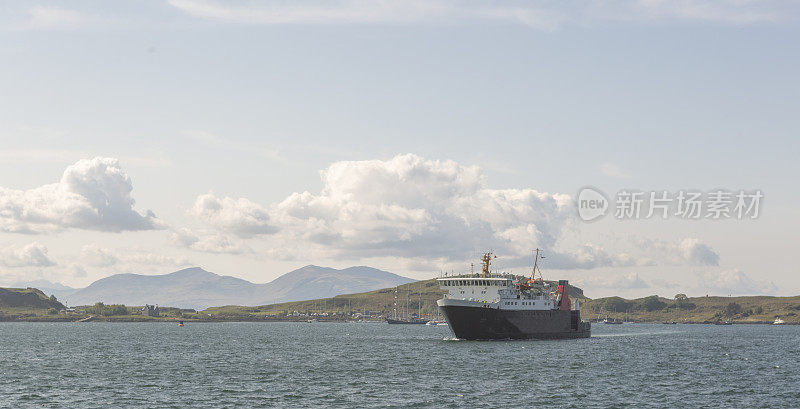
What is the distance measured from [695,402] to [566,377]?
1844 cm

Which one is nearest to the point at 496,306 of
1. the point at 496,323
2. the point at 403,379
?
the point at 496,323

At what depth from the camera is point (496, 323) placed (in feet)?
400

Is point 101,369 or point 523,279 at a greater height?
point 523,279

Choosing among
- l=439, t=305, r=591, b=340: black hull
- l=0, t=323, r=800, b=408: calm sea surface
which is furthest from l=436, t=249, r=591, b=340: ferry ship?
l=0, t=323, r=800, b=408: calm sea surface

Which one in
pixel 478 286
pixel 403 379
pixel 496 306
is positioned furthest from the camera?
pixel 478 286

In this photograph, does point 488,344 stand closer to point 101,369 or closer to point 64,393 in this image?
point 101,369

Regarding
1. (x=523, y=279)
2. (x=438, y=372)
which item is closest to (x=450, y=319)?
(x=523, y=279)

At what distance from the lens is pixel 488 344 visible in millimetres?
119750

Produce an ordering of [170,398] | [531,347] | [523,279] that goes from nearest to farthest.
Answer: [170,398], [531,347], [523,279]

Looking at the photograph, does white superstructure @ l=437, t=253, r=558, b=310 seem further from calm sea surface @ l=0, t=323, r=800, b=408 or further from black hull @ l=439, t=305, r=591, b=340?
calm sea surface @ l=0, t=323, r=800, b=408

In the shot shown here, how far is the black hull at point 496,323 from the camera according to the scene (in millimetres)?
120438

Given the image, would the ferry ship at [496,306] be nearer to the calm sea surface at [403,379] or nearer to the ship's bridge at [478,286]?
the ship's bridge at [478,286]

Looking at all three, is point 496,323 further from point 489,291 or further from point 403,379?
point 403,379

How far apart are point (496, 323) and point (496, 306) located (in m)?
2.76
